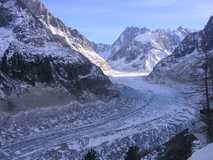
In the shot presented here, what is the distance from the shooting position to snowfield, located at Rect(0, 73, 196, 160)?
3344 centimetres

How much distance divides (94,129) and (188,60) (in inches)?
2752

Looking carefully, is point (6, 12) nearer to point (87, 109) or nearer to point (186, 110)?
point (87, 109)

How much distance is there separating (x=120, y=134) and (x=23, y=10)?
35.1 metres

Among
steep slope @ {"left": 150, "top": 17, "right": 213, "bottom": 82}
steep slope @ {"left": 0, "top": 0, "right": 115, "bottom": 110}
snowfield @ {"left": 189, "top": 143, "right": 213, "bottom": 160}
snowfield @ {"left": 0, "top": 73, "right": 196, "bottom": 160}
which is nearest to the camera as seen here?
snowfield @ {"left": 189, "top": 143, "right": 213, "bottom": 160}

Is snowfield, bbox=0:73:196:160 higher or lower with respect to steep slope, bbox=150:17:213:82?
lower

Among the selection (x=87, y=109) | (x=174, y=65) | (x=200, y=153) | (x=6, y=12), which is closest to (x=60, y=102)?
(x=87, y=109)

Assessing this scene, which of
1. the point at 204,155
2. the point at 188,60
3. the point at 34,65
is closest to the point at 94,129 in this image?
the point at 34,65

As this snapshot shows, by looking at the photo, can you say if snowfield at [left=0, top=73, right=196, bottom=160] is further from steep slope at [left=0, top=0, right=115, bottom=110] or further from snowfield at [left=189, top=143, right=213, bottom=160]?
snowfield at [left=189, top=143, right=213, bottom=160]

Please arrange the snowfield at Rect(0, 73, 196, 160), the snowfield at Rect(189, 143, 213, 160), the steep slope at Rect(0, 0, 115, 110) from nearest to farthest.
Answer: the snowfield at Rect(189, 143, 213, 160), the snowfield at Rect(0, 73, 196, 160), the steep slope at Rect(0, 0, 115, 110)

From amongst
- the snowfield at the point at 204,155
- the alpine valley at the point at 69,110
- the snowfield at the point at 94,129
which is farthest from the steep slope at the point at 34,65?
the snowfield at the point at 204,155

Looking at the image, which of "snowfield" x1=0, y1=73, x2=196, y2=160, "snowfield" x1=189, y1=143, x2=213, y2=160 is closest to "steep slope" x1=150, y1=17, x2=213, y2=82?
→ "snowfield" x1=0, y1=73, x2=196, y2=160

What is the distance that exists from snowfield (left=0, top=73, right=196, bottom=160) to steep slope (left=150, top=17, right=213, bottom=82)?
41.4 meters

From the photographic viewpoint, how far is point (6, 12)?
6356 centimetres

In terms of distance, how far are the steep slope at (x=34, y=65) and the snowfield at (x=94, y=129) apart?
13.7ft
